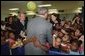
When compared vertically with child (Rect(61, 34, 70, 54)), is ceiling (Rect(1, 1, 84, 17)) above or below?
above

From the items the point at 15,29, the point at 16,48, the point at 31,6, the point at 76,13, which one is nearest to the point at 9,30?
the point at 15,29

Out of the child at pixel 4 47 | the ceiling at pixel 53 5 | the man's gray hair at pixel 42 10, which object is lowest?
the child at pixel 4 47

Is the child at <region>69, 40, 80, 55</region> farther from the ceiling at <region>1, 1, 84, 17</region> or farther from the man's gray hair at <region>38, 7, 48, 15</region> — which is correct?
the man's gray hair at <region>38, 7, 48, 15</region>

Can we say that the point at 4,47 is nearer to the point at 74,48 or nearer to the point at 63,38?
the point at 63,38

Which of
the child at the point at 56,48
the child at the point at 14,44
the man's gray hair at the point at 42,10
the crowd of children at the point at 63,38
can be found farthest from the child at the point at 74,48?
the child at the point at 14,44

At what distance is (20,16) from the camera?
2502mm

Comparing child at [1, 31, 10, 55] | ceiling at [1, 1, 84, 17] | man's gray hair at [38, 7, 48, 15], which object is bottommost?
child at [1, 31, 10, 55]

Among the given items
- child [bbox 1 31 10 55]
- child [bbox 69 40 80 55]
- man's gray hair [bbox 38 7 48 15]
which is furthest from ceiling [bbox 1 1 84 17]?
child [bbox 69 40 80 55]

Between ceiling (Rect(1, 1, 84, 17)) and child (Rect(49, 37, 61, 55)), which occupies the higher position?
ceiling (Rect(1, 1, 84, 17))

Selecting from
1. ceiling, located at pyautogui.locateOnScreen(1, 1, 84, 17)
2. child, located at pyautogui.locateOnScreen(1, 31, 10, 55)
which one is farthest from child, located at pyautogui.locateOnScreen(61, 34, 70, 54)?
child, located at pyautogui.locateOnScreen(1, 31, 10, 55)

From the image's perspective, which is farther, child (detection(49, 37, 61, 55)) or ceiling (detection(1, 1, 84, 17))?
child (detection(49, 37, 61, 55))

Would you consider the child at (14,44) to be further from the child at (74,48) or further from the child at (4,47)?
the child at (74,48)

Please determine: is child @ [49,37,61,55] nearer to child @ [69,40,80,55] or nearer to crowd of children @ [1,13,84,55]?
crowd of children @ [1,13,84,55]

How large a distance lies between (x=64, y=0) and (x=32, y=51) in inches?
28.0
